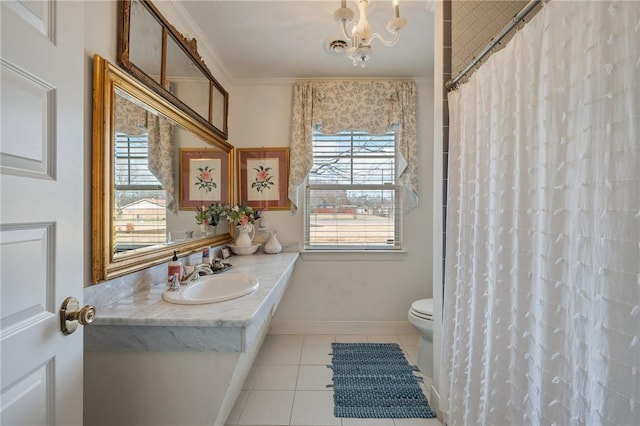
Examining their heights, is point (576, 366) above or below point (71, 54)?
below

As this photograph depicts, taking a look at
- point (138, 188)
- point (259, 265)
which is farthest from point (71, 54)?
point (259, 265)

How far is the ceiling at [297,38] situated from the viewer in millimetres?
1716

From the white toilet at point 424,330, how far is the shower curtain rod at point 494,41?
4.78 feet

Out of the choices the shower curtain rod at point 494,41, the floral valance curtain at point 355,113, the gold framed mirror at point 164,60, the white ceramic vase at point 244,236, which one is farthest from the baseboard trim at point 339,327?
the shower curtain rod at point 494,41

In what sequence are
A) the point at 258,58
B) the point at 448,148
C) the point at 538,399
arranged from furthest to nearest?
the point at 258,58
the point at 448,148
the point at 538,399

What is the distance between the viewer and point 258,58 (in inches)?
90.0

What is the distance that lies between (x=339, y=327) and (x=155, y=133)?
7.11ft

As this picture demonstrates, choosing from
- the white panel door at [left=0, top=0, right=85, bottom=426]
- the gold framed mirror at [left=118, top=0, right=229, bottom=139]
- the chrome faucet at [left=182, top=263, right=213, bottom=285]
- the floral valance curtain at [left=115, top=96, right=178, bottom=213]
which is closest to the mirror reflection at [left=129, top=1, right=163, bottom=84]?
the gold framed mirror at [left=118, top=0, right=229, bottom=139]

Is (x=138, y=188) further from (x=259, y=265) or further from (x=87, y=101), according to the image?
(x=259, y=265)

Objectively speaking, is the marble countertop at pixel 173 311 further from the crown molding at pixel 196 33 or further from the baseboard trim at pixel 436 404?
the crown molding at pixel 196 33

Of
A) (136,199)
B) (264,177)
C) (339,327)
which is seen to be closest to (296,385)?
(339,327)

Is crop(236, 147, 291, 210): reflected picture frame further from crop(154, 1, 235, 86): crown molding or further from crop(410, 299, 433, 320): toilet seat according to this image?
crop(410, 299, 433, 320): toilet seat

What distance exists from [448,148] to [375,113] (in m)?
1.19

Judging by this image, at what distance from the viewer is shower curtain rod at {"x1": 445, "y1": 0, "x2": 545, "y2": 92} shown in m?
0.93
